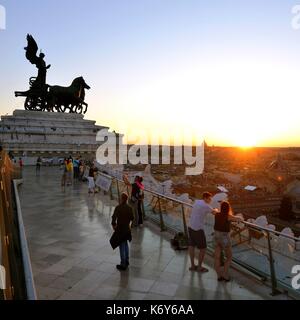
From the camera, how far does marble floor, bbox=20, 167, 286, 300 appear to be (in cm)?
489

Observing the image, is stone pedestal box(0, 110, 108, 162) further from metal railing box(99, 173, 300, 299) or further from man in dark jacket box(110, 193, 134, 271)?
metal railing box(99, 173, 300, 299)

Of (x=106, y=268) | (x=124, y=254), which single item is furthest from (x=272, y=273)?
(x=106, y=268)

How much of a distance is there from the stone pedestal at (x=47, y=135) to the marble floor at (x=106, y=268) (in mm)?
19208

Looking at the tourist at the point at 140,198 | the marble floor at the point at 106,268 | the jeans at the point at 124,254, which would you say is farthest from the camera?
the tourist at the point at 140,198

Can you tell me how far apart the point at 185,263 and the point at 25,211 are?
6299mm

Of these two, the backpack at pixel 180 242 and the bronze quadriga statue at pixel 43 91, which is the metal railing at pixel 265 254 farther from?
the bronze quadriga statue at pixel 43 91

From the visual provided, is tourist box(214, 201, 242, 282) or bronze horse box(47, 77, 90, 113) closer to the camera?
tourist box(214, 201, 242, 282)

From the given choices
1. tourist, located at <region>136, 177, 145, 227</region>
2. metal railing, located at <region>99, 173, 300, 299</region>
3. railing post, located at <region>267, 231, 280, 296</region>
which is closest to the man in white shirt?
metal railing, located at <region>99, 173, 300, 299</region>

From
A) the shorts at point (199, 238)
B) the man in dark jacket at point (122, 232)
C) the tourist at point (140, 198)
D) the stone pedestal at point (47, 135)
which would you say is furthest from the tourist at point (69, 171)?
the stone pedestal at point (47, 135)

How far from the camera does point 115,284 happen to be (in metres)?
5.20

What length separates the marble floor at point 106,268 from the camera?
16.0 feet

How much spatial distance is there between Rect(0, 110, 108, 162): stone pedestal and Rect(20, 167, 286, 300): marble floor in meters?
19.2
